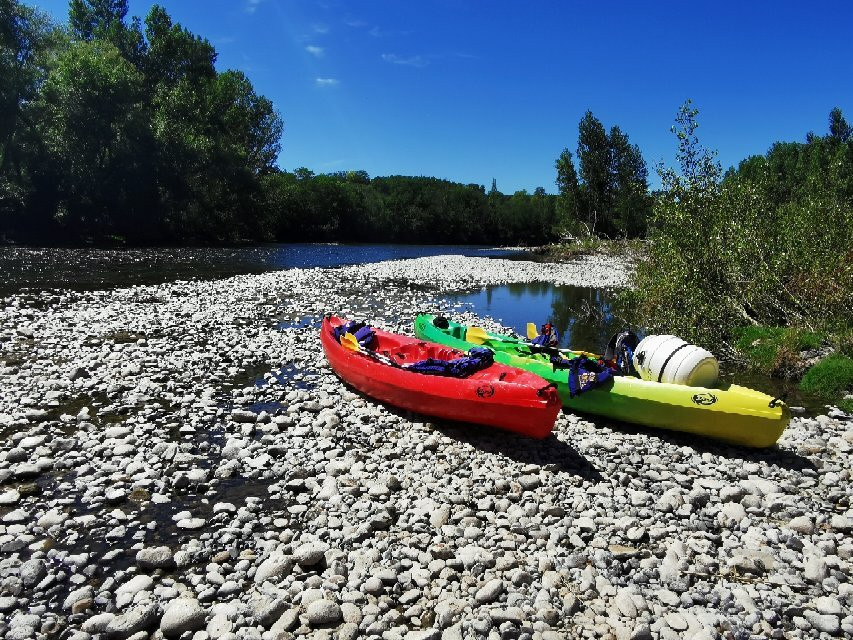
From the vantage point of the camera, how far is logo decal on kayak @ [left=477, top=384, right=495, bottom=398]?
27.8 ft

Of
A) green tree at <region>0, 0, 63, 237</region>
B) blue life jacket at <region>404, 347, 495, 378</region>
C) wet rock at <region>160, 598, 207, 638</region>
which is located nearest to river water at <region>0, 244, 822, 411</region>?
blue life jacket at <region>404, 347, 495, 378</region>

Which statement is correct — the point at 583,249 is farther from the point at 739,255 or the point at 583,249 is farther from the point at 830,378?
the point at 830,378

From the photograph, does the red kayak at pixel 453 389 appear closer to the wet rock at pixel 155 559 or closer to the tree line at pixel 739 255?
the wet rock at pixel 155 559

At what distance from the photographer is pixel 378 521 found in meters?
6.22

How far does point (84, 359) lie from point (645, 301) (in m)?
15.7

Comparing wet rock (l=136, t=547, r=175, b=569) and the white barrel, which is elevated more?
the white barrel

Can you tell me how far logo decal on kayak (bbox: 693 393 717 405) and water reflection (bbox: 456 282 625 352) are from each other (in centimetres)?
754

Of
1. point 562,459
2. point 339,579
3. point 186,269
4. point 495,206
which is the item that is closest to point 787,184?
point 495,206

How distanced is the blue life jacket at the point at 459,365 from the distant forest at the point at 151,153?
45886mm

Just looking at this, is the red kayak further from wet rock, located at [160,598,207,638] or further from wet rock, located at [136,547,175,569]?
wet rock, located at [160,598,207,638]

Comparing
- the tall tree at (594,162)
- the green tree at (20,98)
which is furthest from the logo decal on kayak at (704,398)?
the tall tree at (594,162)

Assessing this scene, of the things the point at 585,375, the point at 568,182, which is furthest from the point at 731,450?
the point at 568,182

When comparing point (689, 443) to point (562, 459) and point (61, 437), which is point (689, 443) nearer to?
point (562, 459)

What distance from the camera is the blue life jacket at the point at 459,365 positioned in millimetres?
9336
